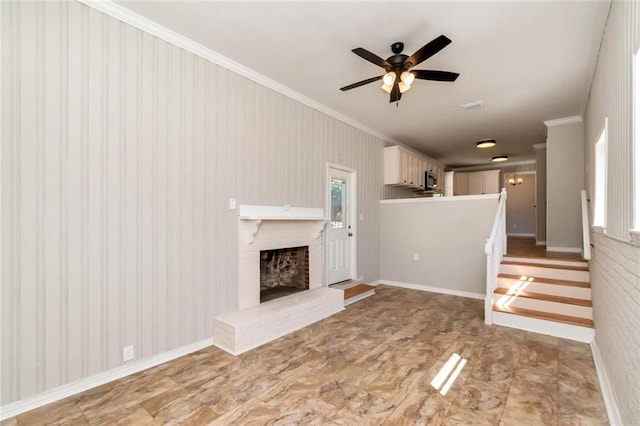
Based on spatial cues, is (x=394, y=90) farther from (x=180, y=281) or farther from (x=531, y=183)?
(x=531, y=183)

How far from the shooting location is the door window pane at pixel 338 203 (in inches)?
194

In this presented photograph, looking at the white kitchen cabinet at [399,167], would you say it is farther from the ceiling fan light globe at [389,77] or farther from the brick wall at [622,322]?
the brick wall at [622,322]

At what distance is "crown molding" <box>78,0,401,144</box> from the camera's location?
2.37 meters

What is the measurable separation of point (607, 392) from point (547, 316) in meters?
1.39

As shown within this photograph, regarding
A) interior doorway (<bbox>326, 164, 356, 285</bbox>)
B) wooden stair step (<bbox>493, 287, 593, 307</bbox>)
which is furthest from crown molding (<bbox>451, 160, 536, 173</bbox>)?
wooden stair step (<bbox>493, 287, 593, 307</bbox>)

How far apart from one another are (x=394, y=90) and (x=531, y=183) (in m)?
8.81

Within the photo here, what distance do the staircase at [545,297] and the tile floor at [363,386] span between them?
177 mm

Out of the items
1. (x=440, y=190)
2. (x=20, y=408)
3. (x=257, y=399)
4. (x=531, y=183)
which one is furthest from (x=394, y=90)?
(x=531, y=183)

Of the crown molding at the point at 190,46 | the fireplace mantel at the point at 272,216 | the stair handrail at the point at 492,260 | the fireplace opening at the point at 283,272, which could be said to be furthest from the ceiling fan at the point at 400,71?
the fireplace opening at the point at 283,272

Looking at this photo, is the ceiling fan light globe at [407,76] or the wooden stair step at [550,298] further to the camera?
the wooden stair step at [550,298]

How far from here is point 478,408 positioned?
6.61ft

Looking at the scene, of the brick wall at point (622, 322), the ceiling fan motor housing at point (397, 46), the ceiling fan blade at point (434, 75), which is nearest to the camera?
the brick wall at point (622, 322)

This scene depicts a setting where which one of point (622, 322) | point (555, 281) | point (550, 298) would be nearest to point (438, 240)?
point (555, 281)

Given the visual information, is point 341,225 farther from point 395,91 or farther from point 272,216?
point 395,91
